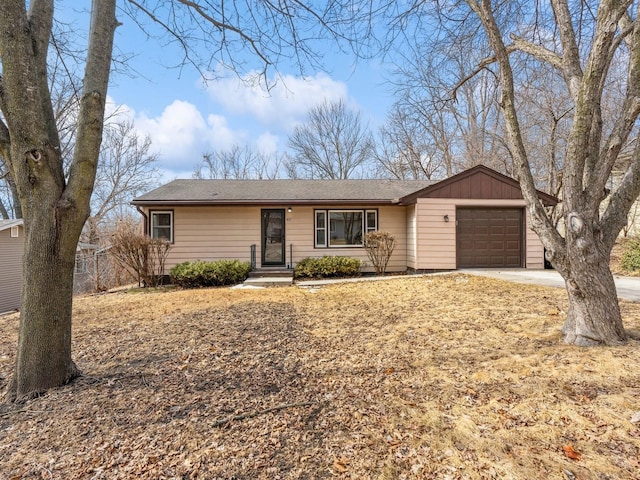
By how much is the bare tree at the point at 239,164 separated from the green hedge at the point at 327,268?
1697 centimetres

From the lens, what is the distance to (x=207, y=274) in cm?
893

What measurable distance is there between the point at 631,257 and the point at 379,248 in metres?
6.70

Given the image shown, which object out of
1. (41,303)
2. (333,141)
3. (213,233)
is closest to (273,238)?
(213,233)

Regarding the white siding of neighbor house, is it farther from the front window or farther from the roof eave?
the roof eave

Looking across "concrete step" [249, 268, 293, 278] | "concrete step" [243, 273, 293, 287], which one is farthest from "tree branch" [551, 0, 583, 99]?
"concrete step" [249, 268, 293, 278]

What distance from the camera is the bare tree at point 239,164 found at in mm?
25812

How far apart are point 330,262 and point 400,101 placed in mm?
4838

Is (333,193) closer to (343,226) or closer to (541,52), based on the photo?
(343,226)

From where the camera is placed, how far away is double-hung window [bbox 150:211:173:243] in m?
10.1

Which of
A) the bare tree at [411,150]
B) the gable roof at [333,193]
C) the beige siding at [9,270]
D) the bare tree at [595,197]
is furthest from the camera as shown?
the bare tree at [411,150]

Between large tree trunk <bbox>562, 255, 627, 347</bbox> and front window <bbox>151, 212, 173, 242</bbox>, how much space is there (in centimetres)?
1008

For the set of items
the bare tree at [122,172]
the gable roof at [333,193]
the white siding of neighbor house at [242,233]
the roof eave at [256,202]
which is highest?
the bare tree at [122,172]

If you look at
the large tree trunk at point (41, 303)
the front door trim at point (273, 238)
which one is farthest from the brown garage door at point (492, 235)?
the large tree trunk at point (41, 303)

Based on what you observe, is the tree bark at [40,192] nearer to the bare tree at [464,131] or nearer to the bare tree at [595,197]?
the bare tree at [595,197]
